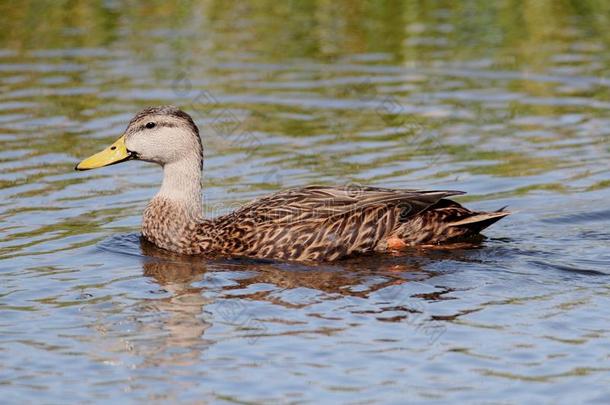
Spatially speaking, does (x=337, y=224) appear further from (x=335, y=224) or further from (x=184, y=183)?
(x=184, y=183)

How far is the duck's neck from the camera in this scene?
39.7 ft

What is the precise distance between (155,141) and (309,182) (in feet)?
7.21

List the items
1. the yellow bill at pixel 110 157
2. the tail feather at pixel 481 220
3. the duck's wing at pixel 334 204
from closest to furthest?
the tail feather at pixel 481 220, the duck's wing at pixel 334 204, the yellow bill at pixel 110 157

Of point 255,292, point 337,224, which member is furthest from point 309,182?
point 255,292

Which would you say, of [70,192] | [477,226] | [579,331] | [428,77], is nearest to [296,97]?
[428,77]

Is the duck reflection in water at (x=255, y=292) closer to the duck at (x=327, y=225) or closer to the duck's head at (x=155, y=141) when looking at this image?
the duck at (x=327, y=225)

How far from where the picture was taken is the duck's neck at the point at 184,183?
476 inches

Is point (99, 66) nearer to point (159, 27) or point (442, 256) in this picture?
point (159, 27)

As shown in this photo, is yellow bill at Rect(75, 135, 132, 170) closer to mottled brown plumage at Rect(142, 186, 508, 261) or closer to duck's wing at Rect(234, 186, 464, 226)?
mottled brown plumage at Rect(142, 186, 508, 261)

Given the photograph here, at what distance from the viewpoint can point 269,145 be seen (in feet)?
49.8

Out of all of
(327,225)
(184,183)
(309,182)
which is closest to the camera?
(327,225)

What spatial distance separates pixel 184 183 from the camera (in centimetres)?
1217

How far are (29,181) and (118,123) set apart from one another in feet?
7.88

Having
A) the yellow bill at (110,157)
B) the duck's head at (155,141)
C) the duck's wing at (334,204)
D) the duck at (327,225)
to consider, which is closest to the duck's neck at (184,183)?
the duck's head at (155,141)
